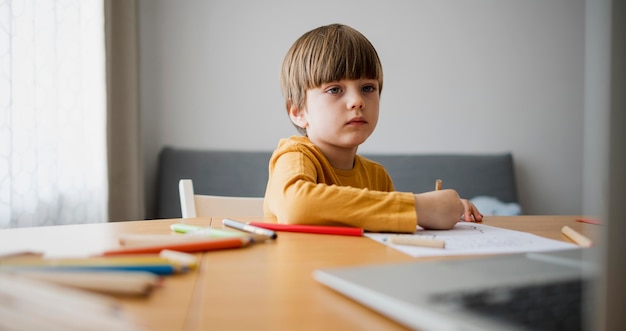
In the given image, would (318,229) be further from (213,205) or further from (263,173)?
(263,173)

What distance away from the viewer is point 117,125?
216 centimetres

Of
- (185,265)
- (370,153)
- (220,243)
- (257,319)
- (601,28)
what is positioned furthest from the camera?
(370,153)

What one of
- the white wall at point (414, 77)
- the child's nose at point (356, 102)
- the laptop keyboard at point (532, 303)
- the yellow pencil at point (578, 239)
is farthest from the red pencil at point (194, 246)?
the white wall at point (414, 77)

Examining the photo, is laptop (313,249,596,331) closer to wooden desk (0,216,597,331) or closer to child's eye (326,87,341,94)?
wooden desk (0,216,597,331)

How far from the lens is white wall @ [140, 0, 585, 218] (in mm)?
2471

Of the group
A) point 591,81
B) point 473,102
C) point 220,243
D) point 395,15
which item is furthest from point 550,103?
point 591,81

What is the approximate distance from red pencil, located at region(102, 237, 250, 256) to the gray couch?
1.84 metres

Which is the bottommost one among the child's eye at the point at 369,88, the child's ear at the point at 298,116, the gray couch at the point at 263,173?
the gray couch at the point at 263,173

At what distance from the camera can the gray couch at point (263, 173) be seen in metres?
2.39

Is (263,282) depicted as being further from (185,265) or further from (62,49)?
(62,49)

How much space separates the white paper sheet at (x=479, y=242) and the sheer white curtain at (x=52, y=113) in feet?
4.49

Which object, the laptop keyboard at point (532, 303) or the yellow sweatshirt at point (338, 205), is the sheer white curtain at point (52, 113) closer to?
the yellow sweatshirt at point (338, 205)

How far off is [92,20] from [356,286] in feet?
6.51

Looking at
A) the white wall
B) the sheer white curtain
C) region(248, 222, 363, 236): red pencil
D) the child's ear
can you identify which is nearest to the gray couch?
the white wall
